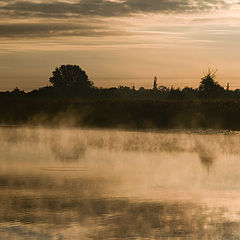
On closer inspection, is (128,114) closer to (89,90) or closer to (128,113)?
(128,113)

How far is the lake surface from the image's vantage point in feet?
41.6

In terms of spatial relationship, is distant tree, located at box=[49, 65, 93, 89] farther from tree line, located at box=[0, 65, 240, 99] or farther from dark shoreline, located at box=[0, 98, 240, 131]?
dark shoreline, located at box=[0, 98, 240, 131]

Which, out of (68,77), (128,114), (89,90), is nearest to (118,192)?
(128,114)

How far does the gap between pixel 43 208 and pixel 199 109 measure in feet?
142

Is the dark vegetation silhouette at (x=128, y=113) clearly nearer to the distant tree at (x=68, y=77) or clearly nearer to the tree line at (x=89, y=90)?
the tree line at (x=89, y=90)

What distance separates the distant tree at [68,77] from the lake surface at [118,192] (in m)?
93.2

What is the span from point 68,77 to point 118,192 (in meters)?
107

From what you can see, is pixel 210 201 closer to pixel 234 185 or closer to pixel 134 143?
pixel 234 185

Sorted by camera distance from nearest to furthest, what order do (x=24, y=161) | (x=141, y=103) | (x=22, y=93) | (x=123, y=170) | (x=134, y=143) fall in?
(x=123, y=170)
(x=24, y=161)
(x=134, y=143)
(x=141, y=103)
(x=22, y=93)

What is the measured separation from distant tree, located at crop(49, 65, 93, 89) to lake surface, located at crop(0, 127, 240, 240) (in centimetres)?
9316

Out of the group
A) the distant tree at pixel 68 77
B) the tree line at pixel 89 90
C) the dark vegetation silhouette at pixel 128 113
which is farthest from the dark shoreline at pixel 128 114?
the distant tree at pixel 68 77

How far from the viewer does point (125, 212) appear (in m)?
14.3

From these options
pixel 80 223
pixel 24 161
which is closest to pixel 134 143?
pixel 24 161

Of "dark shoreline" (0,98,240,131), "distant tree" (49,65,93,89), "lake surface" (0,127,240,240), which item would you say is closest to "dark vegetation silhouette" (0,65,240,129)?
"dark shoreline" (0,98,240,131)
